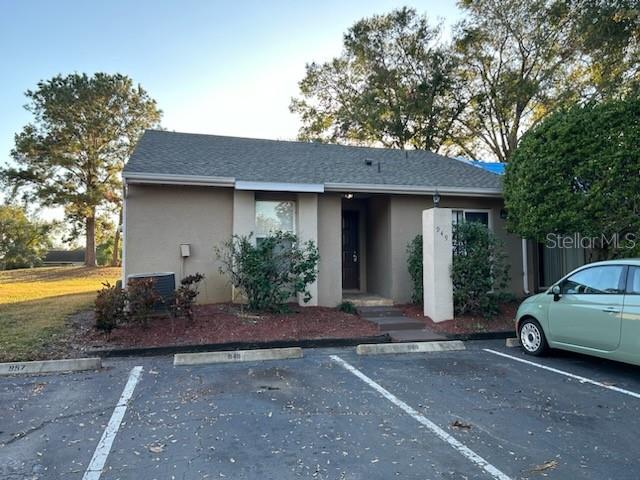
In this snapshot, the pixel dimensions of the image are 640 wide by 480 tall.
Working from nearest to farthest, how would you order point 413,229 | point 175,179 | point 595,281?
1. point 595,281
2. point 175,179
3. point 413,229

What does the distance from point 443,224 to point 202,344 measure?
16.6 feet

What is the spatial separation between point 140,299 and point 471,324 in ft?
20.0

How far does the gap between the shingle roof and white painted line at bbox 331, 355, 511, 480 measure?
520 cm

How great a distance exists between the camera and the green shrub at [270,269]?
8.05 metres

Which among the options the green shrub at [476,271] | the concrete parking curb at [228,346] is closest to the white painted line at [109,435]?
the concrete parking curb at [228,346]

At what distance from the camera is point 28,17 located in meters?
10.3

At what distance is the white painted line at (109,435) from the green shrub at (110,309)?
1870mm

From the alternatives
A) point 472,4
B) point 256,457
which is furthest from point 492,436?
point 472,4

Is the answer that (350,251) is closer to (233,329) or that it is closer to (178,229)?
(178,229)

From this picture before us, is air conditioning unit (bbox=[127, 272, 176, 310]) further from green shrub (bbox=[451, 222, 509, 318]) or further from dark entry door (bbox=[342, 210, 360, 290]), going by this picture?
green shrub (bbox=[451, 222, 509, 318])

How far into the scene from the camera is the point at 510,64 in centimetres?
2241

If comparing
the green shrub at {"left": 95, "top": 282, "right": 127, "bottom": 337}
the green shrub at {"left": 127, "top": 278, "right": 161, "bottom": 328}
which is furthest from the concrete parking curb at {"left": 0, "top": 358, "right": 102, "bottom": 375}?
the green shrub at {"left": 127, "top": 278, "right": 161, "bottom": 328}

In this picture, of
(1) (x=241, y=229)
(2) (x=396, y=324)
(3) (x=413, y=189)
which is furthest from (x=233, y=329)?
(3) (x=413, y=189)

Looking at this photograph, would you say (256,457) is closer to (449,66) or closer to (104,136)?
(449,66)
